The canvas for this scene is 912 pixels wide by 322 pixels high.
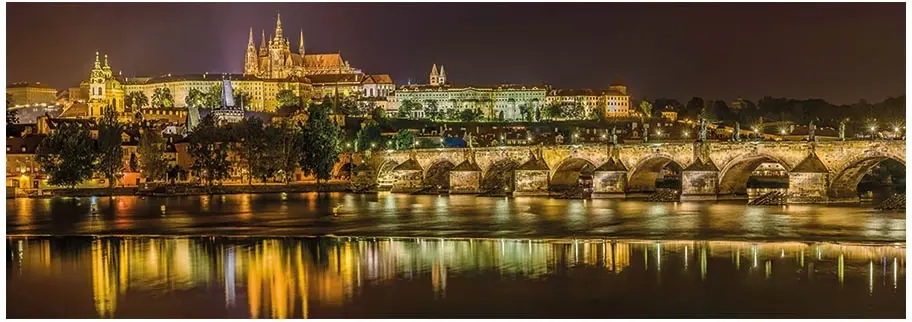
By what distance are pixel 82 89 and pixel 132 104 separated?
1467cm

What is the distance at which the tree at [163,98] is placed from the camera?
170m

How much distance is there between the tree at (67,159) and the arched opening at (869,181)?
140 feet

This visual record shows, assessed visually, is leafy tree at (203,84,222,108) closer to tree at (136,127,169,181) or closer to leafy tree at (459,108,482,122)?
leafy tree at (459,108,482,122)

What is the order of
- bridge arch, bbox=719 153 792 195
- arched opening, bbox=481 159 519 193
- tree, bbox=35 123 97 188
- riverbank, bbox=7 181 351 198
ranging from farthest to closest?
tree, bbox=35 123 97 188
riverbank, bbox=7 181 351 198
arched opening, bbox=481 159 519 193
bridge arch, bbox=719 153 792 195

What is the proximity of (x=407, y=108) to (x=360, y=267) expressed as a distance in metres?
147

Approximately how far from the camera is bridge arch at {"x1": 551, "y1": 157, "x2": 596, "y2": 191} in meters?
63.2

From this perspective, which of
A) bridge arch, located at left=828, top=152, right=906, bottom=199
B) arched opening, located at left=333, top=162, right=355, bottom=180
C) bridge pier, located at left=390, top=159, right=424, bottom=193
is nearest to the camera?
bridge arch, located at left=828, top=152, right=906, bottom=199

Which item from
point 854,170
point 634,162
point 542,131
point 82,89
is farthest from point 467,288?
point 82,89

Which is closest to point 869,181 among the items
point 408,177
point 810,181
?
point 408,177

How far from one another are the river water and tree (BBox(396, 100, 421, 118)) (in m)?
126

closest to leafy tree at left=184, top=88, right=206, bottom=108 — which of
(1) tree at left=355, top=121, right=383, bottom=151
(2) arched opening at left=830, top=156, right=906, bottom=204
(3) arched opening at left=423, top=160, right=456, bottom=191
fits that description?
(1) tree at left=355, top=121, right=383, bottom=151

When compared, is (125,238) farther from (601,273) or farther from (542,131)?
(542,131)

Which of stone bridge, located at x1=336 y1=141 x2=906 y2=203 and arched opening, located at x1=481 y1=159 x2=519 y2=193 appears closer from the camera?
stone bridge, located at x1=336 y1=141 x2=906 y2=203

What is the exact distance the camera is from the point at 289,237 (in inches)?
1455
